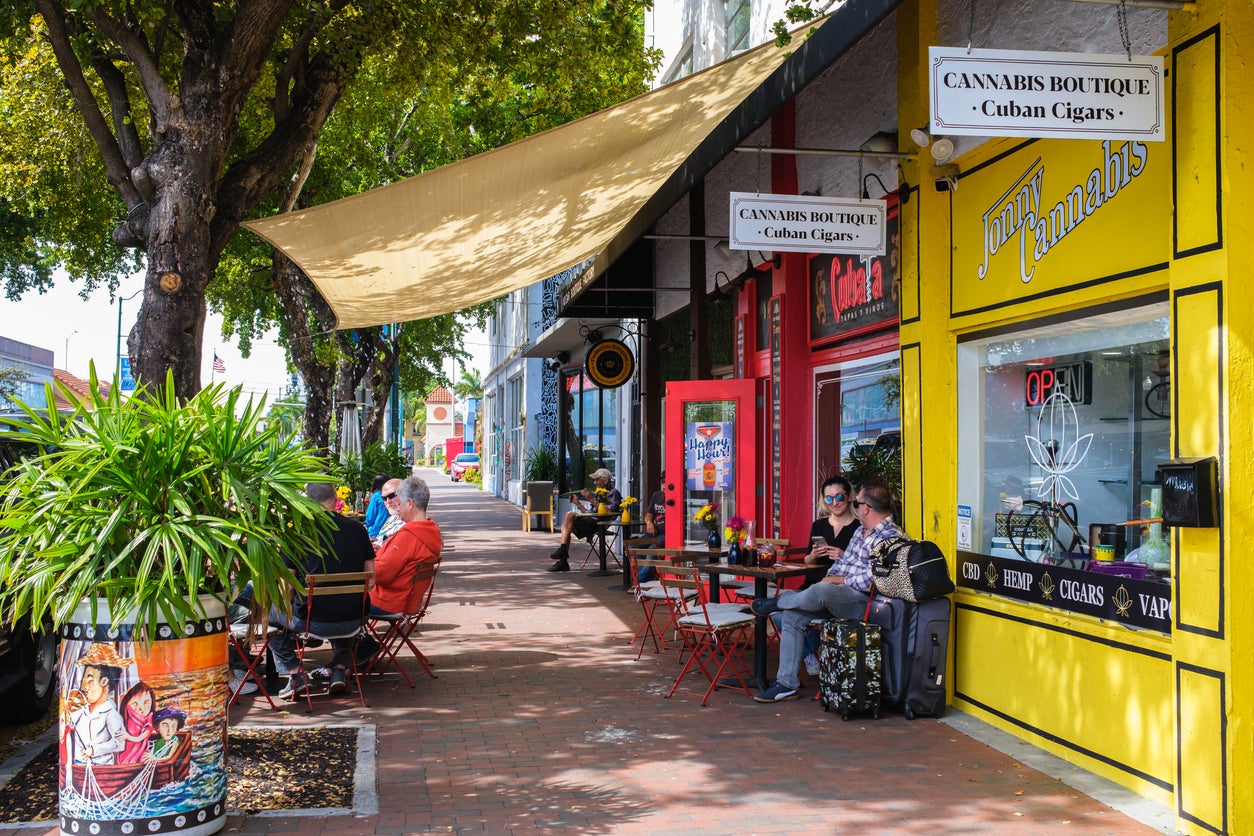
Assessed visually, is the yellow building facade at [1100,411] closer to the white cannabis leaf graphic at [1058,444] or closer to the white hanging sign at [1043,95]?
the white cannabis leaf graphic at [1058,444]

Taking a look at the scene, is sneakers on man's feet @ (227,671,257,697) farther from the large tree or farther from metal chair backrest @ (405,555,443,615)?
the large tree

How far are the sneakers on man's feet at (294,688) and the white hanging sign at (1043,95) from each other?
5208mm

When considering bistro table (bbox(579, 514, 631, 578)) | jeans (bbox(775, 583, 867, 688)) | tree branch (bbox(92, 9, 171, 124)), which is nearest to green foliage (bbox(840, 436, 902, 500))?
jeans (bbox(775, 583, 867, 688))

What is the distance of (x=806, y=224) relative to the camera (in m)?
7.60

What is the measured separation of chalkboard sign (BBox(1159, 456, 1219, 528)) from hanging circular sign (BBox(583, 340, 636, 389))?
13.2 m

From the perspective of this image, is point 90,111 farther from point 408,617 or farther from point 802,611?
point 802,611

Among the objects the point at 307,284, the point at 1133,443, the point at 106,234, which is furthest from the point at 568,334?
the point at 1133,443

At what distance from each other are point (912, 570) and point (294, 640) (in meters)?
4.01

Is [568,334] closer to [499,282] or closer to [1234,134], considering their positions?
[499,282]

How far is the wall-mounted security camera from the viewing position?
687 centimetres

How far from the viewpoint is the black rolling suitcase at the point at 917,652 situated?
21.7 feet

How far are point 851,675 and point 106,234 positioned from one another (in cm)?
1335

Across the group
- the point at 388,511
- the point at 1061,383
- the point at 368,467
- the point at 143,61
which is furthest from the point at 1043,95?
the point at 368,467

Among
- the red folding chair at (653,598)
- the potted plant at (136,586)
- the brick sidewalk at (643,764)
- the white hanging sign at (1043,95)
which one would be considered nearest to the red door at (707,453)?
the red folding chair at (653,598)
